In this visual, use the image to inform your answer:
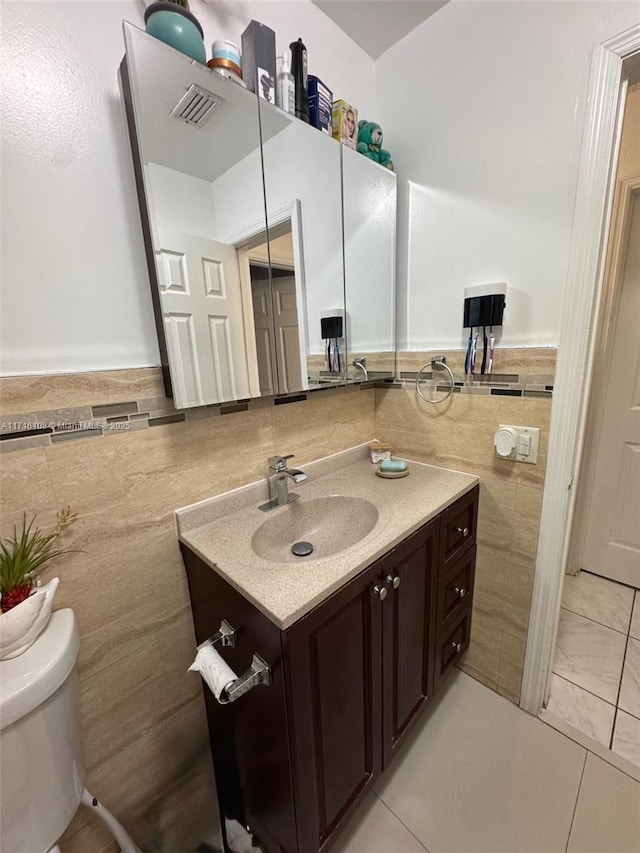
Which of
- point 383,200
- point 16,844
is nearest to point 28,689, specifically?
point 16,844

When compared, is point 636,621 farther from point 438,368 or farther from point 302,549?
point 302,549

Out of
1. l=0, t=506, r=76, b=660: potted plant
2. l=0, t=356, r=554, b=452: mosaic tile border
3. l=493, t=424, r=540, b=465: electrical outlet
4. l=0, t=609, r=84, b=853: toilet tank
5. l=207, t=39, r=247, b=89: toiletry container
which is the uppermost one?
l=207, t=39, r=247, b=89: toiletry container

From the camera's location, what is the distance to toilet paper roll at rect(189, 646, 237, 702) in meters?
0.70

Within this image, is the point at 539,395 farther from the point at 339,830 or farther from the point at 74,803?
the point at 74,803

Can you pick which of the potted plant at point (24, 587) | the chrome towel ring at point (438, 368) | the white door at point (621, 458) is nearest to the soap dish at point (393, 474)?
the chrome towel ring at point (438, 368)

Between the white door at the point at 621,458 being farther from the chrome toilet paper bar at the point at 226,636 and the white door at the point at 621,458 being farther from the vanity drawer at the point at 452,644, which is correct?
the chrome toilet paper bar at the point at 226,636

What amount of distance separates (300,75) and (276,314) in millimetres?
694

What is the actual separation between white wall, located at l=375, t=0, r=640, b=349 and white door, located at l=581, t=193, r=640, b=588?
1.09 meters

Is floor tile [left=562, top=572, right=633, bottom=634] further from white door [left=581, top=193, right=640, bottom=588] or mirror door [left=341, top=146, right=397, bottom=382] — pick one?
mirror door [left=341, top=146, right=397, bottom=382]

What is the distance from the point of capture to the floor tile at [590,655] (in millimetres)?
1443

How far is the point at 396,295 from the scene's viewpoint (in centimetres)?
142

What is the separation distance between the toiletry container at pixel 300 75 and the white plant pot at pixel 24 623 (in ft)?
4.66

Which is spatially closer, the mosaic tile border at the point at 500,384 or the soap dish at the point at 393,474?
the mosaic tile border at the point at 500,384

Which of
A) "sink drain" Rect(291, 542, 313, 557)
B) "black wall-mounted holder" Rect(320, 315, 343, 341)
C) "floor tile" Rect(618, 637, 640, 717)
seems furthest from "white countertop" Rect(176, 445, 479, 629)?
"floor tile" Rect(618, 637, 640, 717)
